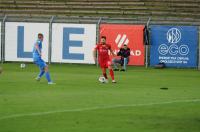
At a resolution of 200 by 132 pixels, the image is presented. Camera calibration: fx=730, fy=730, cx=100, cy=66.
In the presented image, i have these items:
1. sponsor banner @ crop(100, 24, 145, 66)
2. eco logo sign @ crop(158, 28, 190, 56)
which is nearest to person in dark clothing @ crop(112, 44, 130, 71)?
sponsor banner @ crop(100, 24, 145, 66)

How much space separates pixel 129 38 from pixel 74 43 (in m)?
3.24

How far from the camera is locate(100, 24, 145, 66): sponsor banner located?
42000mm

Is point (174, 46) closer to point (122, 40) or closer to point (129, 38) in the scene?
point (129, 38)

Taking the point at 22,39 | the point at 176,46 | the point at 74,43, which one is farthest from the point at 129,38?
the point at 22,39

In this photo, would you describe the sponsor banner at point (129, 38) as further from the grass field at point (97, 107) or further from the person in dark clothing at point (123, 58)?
the grass field at point (97, 107)

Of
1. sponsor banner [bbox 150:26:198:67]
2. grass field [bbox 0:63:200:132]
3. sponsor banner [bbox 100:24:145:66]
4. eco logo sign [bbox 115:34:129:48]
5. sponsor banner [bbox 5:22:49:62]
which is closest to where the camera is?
grass field [bbox 0:63:200:132]

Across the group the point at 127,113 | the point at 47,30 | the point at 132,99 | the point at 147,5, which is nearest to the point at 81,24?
the point at 47,30

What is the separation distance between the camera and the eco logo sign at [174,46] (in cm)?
4112

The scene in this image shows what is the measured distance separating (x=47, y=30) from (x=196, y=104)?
84.6 ft

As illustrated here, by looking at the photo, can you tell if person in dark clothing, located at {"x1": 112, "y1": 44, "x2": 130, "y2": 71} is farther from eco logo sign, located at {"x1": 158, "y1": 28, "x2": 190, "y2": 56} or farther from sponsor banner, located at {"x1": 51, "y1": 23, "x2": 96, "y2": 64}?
sponsor banner, located at {"x1": 51, "y1": 23, "x2": 96, "y2": 64}

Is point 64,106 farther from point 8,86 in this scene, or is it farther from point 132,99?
point 8,86

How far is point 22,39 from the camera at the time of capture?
144 feet

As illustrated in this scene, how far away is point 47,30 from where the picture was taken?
43.5 m

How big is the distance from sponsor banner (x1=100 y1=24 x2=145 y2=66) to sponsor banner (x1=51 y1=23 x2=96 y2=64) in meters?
0.87
